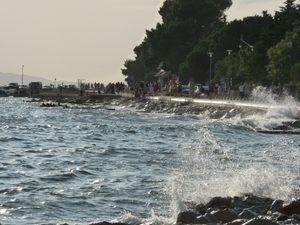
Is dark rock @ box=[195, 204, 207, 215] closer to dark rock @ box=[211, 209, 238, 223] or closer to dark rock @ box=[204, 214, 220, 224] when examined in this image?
dark rock @ box=[211, 209, 238, 223]

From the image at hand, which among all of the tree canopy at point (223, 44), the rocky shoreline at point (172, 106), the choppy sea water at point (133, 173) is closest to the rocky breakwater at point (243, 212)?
the choppy sea water at point (133, 173)

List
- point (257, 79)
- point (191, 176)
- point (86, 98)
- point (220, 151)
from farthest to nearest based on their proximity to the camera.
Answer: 1. point (86, 98)
2. point (257, 79)
3. point (220, 151)
4. point (191, 176)

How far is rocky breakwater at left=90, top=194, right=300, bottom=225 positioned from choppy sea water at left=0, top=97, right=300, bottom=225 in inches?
27.5

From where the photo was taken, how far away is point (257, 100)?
5431 cm

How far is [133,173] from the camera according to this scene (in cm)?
2027

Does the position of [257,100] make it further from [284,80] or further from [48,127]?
[48,127]

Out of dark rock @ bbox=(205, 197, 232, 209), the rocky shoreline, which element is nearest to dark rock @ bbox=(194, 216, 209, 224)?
dark rock @ bbox=(205, 197, 232, 209)

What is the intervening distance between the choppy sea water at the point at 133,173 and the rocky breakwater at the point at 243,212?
699 millimetres

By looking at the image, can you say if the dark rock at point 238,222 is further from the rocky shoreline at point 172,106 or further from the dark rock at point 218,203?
the rocky shoreline at point 172,106

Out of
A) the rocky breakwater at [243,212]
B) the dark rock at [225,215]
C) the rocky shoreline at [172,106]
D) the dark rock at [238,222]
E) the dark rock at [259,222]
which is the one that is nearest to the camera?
the dark rock at [259,222]

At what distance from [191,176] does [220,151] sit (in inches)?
255

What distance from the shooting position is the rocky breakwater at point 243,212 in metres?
12.3

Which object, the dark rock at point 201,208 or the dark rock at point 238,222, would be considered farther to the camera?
the dark rock at point 201,208

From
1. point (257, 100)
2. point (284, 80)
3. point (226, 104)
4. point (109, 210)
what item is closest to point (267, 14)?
point (284, 80)
